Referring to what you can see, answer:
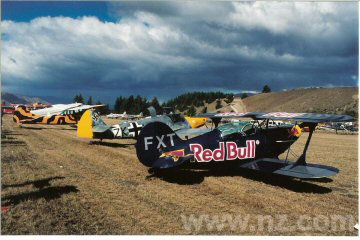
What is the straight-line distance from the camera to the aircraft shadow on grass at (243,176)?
9020 millimetres

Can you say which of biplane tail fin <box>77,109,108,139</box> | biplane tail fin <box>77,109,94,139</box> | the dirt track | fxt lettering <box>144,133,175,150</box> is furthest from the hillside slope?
fxt lettering <box>144,133,175,150</box>

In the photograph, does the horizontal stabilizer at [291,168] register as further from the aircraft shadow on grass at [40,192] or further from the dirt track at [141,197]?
the aircraft shadow on grass at [40,192]

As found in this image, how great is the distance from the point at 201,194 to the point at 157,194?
1108 millimetres

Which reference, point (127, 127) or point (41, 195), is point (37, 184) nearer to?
point (41, 195)

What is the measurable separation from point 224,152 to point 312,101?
3325 inches

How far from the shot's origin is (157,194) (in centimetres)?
768

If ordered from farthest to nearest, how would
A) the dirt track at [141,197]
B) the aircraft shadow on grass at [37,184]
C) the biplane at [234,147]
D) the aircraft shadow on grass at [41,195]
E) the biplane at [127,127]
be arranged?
the biplane at [127,127] → the biplane at [234,147] → the aircraft shadow on grass at [37,184] → the aircraft shadow on grass at [41,195] → the dirt track at [141,197]

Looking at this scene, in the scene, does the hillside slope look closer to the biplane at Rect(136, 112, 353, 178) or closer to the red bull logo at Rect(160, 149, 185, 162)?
the biplane at Rect(136, 112, 353, 178)

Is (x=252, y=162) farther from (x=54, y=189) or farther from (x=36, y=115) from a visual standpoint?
(x=36, y=115)

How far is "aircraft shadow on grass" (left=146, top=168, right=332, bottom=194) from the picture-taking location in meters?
9.02

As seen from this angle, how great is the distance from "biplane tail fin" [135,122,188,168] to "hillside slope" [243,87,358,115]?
63.8 meters

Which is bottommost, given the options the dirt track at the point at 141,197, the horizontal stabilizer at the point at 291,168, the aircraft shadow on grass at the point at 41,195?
the dirt track at the point at 141,197

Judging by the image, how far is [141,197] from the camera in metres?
7.39

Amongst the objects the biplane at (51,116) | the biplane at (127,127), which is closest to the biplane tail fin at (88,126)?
the biplane at (127,127)
